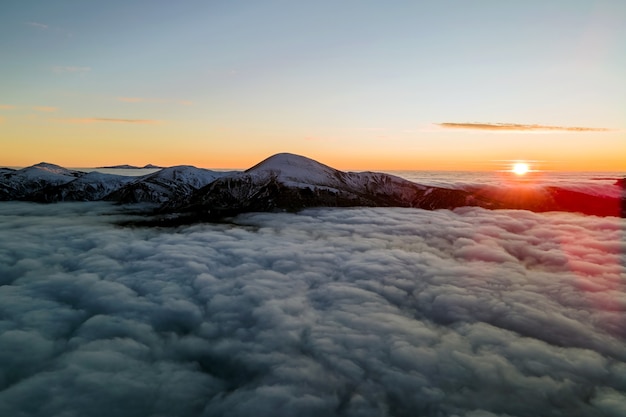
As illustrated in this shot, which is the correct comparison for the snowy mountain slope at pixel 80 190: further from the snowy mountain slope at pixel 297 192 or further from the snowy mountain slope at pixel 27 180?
the snowy mountain slope at pixel 297 192

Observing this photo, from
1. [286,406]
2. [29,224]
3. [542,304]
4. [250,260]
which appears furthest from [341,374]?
[29,224]

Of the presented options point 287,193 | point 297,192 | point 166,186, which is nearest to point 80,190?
point 166,186

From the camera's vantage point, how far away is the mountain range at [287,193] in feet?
180

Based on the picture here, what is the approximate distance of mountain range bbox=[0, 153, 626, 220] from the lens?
54969 millimetres

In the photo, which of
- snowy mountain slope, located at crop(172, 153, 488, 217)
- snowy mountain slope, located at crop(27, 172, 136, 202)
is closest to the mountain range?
snowy mountain slope, located at crop(172, 153, 488, 217)

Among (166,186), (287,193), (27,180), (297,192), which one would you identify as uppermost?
(27,180)

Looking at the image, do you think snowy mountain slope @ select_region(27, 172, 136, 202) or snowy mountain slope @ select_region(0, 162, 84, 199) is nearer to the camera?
snowy mountain slope @ select_region(27, 172, 136, 202)

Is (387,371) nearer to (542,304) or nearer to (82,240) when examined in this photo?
(542,304)

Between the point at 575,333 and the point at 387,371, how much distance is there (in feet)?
34.9

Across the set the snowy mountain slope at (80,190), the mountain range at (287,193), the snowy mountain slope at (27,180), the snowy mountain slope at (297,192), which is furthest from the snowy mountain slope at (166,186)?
the snowy mountain slope at (27,180)

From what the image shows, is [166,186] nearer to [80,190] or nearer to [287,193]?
[80,190]

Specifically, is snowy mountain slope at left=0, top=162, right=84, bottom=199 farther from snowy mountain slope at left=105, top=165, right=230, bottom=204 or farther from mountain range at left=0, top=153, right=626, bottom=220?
snowy mountain slope at left=105, top=165, right=230, bottom=204

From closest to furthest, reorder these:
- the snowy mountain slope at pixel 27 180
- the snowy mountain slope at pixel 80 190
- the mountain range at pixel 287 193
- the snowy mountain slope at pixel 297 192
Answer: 1. the snowy mountain slope at pixel 297 192
2. the mountain range at pixel 287 193
3. the snowy mountain slope at pixel 80 190
4. the snowy mountain slope at pixel 27 180

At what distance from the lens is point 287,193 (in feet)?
181
